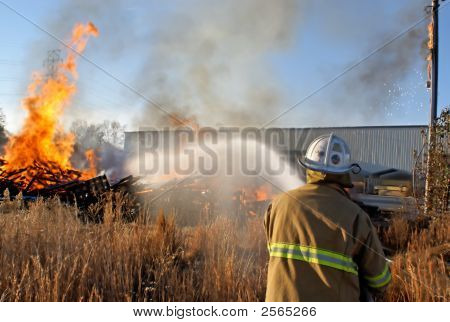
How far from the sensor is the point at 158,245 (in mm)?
5270

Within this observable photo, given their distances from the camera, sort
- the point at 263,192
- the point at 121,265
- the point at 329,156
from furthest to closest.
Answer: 1. the point at 263,192
2. the point at 121,265
3. the point at 329,156

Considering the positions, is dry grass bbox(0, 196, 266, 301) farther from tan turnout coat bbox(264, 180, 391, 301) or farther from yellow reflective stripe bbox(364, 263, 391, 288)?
yellow reflective stripe bbox(364, 263, 391, 288)

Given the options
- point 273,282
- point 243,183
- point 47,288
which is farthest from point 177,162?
point 273,282

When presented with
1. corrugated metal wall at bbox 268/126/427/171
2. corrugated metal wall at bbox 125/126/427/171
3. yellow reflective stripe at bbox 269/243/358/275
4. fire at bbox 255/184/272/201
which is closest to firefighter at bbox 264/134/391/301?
yellow reflective stripe at bbox 269/243/358/275

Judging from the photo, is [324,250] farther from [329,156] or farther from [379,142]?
[379,142]

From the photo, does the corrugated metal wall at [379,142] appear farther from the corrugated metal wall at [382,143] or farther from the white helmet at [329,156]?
the white helmet at [329,156]

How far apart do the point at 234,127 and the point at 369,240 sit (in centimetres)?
1599

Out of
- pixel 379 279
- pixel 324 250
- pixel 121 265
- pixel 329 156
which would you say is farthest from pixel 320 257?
pixel 121 265

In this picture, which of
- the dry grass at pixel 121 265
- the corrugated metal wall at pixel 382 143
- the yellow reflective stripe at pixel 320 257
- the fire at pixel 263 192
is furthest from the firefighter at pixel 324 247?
the corrugated metal wall at pixel 382 143

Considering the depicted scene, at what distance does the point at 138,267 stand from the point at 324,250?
9.74ft

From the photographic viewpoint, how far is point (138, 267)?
4.46 meters

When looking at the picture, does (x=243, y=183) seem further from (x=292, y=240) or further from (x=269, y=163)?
(x=292, y=240)

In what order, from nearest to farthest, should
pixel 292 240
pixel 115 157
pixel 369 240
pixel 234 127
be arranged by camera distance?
pixel 369 240, pixel 292 240, pixel 115 157, pixel 234 127

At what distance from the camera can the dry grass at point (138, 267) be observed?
373 centimetres
